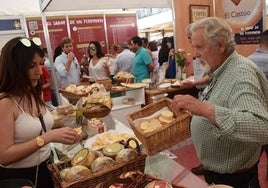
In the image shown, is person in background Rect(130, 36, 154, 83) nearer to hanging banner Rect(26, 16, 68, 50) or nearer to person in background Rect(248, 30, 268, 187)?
person in background Rect(248, 30, 268, 187)

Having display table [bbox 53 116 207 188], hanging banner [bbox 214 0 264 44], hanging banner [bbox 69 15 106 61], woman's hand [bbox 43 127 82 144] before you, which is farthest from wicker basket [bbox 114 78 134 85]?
hanging banner [bbox 69 15 106 61]

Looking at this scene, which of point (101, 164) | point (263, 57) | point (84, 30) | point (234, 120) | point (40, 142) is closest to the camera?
point (234, 120)

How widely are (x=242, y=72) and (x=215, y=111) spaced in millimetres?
271

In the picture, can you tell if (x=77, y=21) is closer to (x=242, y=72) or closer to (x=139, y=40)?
(x=139, y=40)

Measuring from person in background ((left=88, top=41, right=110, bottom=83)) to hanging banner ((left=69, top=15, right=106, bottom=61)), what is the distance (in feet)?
7.22

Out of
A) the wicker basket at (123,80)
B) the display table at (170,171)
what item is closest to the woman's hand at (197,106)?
the display table at (170,171)

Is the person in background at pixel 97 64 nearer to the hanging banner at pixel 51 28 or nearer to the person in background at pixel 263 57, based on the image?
the hanging banner at pixel 51 28

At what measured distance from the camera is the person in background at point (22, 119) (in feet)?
4.22

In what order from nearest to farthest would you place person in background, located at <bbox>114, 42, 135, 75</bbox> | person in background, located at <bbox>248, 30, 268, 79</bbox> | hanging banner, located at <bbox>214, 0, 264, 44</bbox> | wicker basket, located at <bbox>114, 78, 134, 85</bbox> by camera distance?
1. person in background, located at <bbox>248, 30, 268, 79</bbox>
2. hanging banner, located at <bbox>214, 0, 264, 44</bbox>
3. wicker basket, located at <bbox>114, 78, 134, 85</bbox>
4. person in background, located at <bbox>114, 42, 135, 75</bbox>

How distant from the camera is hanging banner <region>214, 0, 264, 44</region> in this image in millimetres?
3472

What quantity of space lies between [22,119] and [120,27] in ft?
18.7

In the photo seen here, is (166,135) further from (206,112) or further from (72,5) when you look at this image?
(72,5)

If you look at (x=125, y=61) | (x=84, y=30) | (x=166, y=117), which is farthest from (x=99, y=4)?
(x=166, y=117)

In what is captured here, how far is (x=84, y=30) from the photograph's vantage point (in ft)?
20.9
